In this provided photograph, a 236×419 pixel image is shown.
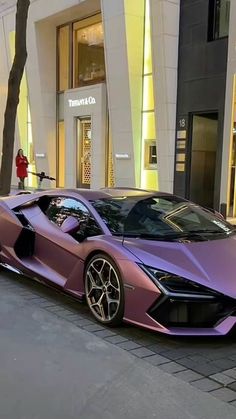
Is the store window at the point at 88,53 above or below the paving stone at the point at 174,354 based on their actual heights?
above

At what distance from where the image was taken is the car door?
5.23 m

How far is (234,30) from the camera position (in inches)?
476

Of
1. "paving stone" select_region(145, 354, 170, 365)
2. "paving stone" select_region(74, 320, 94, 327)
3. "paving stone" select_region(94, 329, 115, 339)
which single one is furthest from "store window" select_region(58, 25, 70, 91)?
"paving stone" select_region(145, 354, 170, 365)

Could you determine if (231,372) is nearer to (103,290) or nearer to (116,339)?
(116,339)

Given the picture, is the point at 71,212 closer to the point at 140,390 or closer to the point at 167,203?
the point at 167,203

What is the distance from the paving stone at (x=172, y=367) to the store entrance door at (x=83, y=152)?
50.1ft

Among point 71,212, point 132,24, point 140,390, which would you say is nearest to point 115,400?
point 140,390

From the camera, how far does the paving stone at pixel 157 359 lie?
389cm

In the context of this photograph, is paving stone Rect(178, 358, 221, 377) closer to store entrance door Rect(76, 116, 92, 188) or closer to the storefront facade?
the storefront facade

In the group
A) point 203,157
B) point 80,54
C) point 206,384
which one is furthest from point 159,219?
point 80,54

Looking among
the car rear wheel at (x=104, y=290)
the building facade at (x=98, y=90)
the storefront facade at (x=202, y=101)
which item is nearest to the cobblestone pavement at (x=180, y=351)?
the car rear wheel at (x=104, y=290)

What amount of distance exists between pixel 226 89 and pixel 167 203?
7.79 metres

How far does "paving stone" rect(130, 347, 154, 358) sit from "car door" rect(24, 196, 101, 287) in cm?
117

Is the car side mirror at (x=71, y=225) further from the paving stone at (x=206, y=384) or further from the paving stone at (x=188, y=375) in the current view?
the paving stone at (x=206, y=384)
